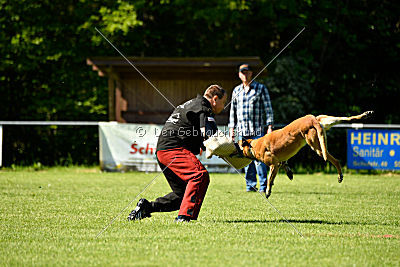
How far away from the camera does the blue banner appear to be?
1529cm

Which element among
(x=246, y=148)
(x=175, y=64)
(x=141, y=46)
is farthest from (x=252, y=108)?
(x=141, y=46)

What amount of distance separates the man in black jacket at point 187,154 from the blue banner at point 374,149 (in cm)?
951

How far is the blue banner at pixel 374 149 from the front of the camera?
15.3 meters

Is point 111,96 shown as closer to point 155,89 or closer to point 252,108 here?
point 155,89

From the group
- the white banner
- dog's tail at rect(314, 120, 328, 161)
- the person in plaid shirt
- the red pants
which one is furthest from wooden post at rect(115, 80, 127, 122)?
dog's tail at rect(314, 120, 328, 161)

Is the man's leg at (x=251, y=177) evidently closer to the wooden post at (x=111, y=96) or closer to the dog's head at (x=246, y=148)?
the dog's head at (x=246, y=148)

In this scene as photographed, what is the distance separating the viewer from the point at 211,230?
20.7 ft

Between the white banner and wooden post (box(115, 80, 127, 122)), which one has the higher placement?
wooden post (box(115, 80, 127, 122))

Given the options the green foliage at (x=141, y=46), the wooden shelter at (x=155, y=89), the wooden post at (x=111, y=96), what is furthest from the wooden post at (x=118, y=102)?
the green foliage at (x=141, y=46)

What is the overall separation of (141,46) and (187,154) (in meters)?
18.5

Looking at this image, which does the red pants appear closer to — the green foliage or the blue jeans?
the blue jeans

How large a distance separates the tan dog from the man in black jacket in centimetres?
75

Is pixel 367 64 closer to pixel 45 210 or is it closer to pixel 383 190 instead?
pixel 383 190

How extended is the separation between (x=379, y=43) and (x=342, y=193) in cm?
1447
